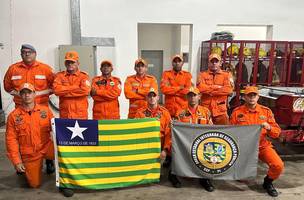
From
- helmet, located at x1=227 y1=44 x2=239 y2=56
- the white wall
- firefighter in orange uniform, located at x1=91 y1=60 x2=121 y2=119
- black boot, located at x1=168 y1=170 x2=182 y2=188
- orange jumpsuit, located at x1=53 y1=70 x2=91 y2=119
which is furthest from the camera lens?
helmet, located at x1=227 y1=44 x2=239 y2=56

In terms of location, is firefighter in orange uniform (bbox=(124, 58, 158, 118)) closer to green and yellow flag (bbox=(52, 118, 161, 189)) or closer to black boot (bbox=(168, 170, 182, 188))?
green and yellow flag (bbox=(52, 118, 161, 189))

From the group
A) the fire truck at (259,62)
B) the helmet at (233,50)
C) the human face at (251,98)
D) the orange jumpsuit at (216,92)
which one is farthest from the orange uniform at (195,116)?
the helmet at (233,50)

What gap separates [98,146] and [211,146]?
136cm

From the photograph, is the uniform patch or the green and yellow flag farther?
the uniform patch

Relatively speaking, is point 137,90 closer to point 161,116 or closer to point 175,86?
point 175,86

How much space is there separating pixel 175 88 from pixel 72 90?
5.11 ft

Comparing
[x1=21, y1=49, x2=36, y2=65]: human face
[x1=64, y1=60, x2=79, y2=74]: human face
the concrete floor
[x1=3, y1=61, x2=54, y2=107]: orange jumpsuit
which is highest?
[x1=21, y1=49, x2=36, y2=65]: human face

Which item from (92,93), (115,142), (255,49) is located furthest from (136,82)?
(255,49)

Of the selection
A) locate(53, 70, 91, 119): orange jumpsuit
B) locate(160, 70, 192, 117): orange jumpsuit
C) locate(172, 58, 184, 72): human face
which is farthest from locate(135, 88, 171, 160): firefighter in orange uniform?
locate(172, 58, 184, 72): human face

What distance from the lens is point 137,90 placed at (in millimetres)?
4445

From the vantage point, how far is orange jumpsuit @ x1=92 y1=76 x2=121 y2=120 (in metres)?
4.35

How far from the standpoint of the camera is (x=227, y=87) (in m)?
4.50

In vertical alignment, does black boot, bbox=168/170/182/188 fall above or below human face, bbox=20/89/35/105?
below

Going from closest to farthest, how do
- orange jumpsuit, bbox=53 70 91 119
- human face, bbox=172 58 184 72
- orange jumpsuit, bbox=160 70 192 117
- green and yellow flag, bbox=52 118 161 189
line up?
1. green and yellow flag, bbox=52 118 161 189
2. orange jumpsuit, bbox=53 70 91 119
3. orange jumpsuit, bbox=160 70 192 117
4. human face, bbox=172 58 184 72
